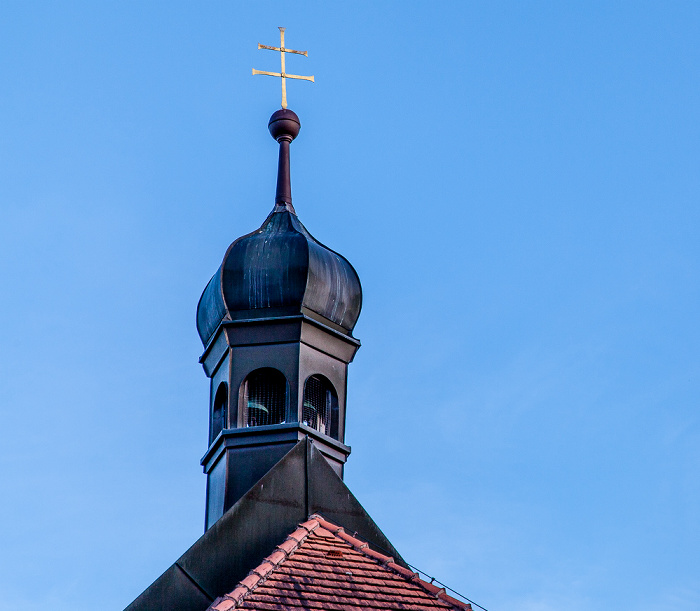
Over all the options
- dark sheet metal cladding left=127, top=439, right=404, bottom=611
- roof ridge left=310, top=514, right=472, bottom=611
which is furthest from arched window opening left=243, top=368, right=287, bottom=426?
roof ridge left=310, top=514, right=472, bottom=611

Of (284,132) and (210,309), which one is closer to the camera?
(210,309)

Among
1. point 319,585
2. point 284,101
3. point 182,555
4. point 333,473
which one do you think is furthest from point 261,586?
point 284,101

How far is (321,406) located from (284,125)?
12.6 feet

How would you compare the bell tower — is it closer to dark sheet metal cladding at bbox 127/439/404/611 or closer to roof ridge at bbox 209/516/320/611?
dark sheet metal cladding at bbox 127/439/404/611

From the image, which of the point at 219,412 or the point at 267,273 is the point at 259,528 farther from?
the point at 267,273

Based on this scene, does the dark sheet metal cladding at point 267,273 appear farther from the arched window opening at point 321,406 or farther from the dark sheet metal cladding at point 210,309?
the arched window opening at point 321,406

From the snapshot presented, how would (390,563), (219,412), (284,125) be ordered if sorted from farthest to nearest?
(284,125)
(219,412)
(390,563)

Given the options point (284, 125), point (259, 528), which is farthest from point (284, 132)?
point (259, 528)

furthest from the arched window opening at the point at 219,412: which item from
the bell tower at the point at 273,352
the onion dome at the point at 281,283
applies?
the onion dome at the point at 281,283

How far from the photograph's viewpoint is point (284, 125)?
60.8 ft

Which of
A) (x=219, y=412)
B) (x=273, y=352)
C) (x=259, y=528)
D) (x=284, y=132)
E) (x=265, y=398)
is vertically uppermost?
(x=284, y=132)

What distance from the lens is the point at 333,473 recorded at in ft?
50.2

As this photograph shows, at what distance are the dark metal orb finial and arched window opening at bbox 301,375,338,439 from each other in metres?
3.48

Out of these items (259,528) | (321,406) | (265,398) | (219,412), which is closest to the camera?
(259,528)
